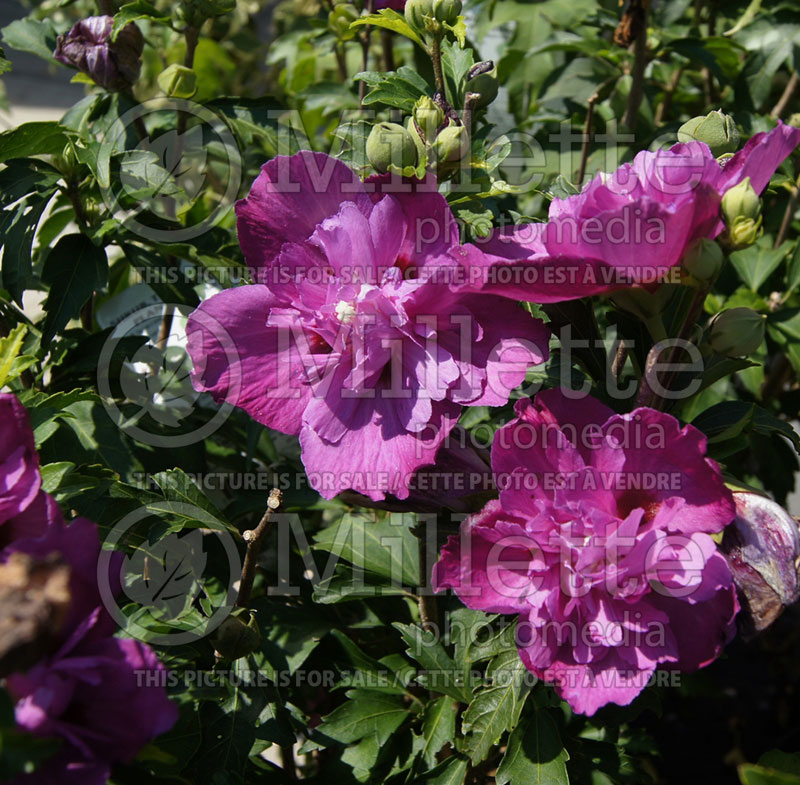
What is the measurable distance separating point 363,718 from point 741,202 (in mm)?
677

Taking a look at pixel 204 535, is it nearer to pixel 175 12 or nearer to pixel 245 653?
pixel 245 653

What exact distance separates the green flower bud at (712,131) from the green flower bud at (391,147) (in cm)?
23

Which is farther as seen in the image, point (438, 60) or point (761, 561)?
point (438, 60)

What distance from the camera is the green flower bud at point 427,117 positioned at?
79 cm

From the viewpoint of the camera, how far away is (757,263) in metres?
1.39

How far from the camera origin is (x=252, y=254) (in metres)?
0.78

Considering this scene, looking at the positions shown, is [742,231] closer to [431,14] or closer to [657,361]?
[657,361]

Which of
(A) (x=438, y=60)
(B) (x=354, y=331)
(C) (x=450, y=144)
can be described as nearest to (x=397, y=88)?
(A) (x=438, y=60)

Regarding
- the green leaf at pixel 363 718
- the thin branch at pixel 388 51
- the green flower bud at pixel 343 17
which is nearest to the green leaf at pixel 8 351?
the green leaf at pixel 363 718

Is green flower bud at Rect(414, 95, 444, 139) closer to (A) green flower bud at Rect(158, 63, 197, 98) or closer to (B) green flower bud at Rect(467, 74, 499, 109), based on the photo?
(B) green flower bud at Rect(467, 74, 499, 109)

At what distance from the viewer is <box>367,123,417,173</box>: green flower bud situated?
0.74 metres

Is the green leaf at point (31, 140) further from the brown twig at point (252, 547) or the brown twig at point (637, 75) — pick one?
the brown twig at point (637, 75)

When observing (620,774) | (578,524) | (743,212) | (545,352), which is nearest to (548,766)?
(620,774)

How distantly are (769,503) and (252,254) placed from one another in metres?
0.48
